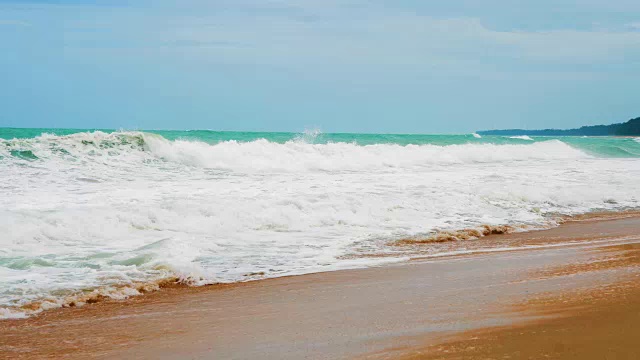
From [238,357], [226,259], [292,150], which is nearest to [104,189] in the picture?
[226,259]

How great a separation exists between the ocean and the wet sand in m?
0.55

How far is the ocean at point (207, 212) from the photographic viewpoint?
645 centimetres

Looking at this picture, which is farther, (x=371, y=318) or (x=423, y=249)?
(x=423, y=249)

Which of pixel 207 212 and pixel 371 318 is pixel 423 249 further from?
pixel 371 318

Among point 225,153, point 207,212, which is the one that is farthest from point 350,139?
point 207,212

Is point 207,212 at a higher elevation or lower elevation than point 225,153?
lower

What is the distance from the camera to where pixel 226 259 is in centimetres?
726

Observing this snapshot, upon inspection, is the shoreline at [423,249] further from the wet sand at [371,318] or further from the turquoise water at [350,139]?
the turquoise water at [350,139]

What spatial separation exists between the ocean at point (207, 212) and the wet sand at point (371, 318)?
0.55 meters

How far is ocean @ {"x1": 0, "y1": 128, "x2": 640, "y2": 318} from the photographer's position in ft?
21.2

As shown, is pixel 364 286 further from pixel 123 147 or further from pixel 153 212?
pixel 123 147

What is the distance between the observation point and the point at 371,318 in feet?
15.1

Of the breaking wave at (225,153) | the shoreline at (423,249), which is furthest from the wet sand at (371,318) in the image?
the breaking wave at (225,153)

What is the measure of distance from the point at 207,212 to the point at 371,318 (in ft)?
18.0
